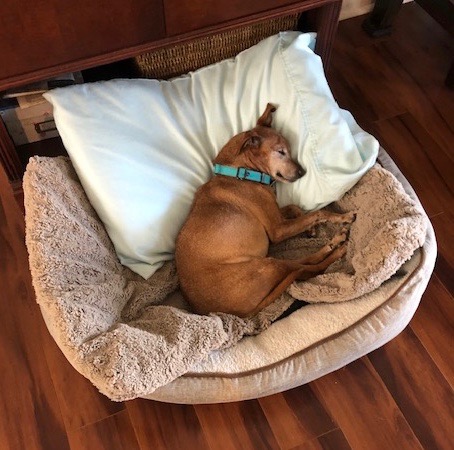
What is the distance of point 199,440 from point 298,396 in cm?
30

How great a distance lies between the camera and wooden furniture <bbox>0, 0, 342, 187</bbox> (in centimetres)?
122

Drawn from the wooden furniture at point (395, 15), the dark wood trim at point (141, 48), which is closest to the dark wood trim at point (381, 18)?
the wooden furniture at point (395, 15)

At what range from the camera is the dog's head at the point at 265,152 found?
1.60 m

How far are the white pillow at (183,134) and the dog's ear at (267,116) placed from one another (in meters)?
0.02

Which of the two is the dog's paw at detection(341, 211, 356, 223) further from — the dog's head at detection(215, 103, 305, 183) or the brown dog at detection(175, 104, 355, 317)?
the dog's head at detection(215, 103, 305, 183)

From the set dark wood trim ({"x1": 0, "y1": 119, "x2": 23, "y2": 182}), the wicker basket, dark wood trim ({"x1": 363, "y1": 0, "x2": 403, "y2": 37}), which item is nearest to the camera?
dark wood trim ({"x1": 0, "y1": 119, "x2": 23, "y2": 182})

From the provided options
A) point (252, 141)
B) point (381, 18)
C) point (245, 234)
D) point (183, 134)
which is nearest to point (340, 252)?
point (245, 234)

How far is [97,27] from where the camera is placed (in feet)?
4.25

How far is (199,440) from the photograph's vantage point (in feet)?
4.85

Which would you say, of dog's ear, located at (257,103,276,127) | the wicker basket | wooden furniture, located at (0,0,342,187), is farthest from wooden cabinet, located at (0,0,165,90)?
dog's ear, located at (257,103,276,127)

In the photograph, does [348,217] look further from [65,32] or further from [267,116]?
[65,32]

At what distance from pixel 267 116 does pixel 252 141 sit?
0.12m

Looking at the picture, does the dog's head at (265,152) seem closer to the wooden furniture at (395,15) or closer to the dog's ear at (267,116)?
the dog's ear at (267,116)

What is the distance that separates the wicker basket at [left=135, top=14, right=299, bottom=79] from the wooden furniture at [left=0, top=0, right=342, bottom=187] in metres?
0.24
